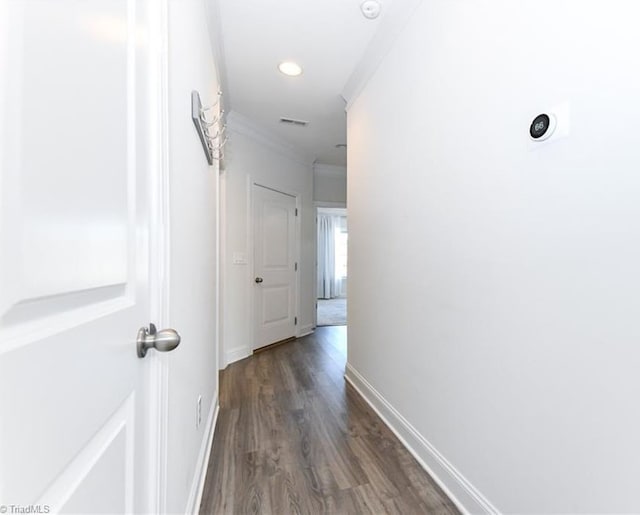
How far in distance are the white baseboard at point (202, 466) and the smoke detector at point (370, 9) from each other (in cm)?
256

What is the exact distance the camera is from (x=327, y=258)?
8641 millimetres

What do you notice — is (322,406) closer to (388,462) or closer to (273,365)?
(388,462)

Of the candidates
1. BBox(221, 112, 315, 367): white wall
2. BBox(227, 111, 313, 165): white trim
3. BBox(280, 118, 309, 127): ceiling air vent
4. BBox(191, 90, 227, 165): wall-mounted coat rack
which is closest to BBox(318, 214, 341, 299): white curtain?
BBox(227, 111, 313, 165): white trim

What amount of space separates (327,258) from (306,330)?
14.2ft

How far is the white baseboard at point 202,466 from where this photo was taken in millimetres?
1254

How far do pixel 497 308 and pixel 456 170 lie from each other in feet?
2.14

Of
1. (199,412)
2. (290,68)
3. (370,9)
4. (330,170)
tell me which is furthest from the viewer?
(330,170)

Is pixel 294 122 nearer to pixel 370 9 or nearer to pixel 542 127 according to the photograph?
pixel 370 9

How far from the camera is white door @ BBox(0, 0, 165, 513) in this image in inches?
12.5

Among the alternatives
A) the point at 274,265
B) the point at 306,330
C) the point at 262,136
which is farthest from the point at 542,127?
the point at 306,330

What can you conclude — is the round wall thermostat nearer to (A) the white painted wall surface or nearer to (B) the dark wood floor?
(B) the dark wood floor

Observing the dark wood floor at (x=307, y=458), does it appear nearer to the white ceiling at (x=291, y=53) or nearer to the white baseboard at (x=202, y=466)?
the white baseboard at (x=202, y=466)

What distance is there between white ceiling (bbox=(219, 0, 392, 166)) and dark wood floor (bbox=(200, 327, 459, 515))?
2.59 meters

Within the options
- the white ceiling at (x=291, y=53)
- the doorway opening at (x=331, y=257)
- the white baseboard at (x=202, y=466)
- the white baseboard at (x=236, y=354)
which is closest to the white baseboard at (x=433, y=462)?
the white baseboard at (x=202, y=466)
